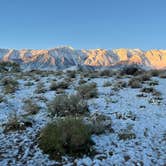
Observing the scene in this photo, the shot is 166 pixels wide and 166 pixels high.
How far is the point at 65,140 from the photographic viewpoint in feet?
25.2

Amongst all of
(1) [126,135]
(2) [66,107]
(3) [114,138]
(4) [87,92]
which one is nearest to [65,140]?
(3) [114,138]

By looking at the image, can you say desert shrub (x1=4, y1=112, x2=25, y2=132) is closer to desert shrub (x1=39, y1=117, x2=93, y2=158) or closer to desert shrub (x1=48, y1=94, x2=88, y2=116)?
desert shrub (x1=39, y1=117, x2=93, y2=158)

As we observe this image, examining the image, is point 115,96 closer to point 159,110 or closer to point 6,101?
point 159,110

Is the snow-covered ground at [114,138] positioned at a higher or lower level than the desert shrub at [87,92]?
lower

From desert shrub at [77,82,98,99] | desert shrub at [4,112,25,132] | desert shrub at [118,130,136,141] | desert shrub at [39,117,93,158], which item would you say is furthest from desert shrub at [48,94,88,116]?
desert shrub at [77,82,98,99]

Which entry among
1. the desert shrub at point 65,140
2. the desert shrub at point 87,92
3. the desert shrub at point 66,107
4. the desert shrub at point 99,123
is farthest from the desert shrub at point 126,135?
the desert shrub at point 87,92

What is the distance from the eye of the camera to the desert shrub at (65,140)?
24.7ft

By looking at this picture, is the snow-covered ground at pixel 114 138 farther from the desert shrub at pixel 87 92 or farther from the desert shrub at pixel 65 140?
the desert shrub at pixel 87 92

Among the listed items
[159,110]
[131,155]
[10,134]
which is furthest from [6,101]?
[131,155]

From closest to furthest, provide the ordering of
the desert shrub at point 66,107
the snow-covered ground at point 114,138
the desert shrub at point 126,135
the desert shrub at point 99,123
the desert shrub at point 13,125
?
the snow-covered ground at point 114,138 < the desert shrub at point 126,135 < the desert shrub at point 99,123 < the desert shrub at point 13,125 < the desert shrub at point 66,107

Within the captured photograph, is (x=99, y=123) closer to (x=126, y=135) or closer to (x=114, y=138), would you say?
(x=114, y=138)

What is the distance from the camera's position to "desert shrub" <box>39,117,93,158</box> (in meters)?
7.52

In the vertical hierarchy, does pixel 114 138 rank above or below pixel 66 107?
below

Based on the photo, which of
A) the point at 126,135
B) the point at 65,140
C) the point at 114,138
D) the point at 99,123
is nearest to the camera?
the point at 65,140
